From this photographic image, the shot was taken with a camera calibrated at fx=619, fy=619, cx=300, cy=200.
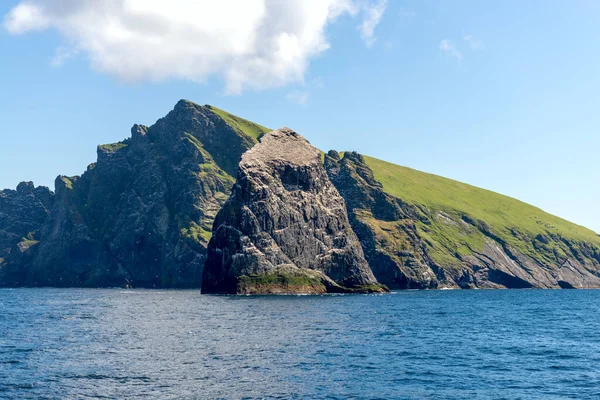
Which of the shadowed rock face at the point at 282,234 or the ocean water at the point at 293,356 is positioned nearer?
the ocean water at the point at 293,356

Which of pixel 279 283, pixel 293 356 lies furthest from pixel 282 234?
pixel 293 356

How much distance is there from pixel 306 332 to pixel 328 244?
9762 centimetres

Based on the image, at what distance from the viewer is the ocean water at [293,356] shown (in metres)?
46.8

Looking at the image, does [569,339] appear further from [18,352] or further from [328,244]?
[328,244]

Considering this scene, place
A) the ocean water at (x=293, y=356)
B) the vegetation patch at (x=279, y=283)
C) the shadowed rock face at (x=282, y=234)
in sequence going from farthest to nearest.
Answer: the shadowed rock face at (x=282, y=234)
the vegetation patch at (x=279, y=283)
the ocean water at (x=293, y=356)

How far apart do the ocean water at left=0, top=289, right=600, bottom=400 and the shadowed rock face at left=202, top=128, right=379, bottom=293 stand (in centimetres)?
5625

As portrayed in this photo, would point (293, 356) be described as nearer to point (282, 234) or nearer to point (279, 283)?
point (279, 283)

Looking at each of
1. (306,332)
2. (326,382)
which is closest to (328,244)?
(306,332)

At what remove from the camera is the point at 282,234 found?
551ft

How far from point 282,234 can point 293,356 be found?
107466mm

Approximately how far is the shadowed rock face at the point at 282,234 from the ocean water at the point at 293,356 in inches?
2215

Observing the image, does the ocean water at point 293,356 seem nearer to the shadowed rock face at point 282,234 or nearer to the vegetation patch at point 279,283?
the vegetation patch at point 279,283

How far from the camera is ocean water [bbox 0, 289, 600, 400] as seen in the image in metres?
46.8

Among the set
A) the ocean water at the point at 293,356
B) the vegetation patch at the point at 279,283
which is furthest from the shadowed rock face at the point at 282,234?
the ocean water at the point at 293,356
